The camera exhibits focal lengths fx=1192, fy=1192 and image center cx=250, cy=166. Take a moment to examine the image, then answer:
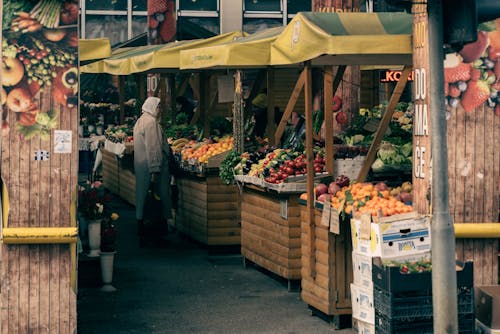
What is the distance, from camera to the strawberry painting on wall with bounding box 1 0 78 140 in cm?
985

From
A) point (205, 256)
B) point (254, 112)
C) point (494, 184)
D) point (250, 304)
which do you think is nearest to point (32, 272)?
point (250, 304)

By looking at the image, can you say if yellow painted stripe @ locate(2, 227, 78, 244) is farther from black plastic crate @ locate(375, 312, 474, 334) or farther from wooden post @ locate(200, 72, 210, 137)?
wooden post @ locate(200, 72, 210, 137)

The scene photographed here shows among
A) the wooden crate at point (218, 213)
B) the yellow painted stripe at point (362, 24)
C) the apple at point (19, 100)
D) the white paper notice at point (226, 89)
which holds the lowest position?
the wooden crate at point (218, 213)

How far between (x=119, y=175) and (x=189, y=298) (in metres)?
10.9

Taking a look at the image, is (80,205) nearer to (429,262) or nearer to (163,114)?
(429,262)

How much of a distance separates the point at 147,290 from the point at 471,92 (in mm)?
4754

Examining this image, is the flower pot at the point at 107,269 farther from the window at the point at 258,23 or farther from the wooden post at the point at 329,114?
the window at the point at 258,23

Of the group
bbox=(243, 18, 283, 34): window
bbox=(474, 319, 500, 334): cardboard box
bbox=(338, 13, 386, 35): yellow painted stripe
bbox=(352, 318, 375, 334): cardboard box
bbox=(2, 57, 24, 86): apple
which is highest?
bbox=(243, 18, 283, 34): window

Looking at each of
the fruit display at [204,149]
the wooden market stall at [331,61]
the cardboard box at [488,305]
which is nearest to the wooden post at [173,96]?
the fruit display at [204,149]

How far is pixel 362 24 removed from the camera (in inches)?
433

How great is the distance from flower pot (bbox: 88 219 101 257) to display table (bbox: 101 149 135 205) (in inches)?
324

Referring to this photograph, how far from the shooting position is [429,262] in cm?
965

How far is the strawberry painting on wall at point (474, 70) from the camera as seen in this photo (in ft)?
33.2

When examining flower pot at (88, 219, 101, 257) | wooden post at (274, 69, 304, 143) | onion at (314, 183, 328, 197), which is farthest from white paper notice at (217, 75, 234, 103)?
onion at (314, 183, 328, 197)
